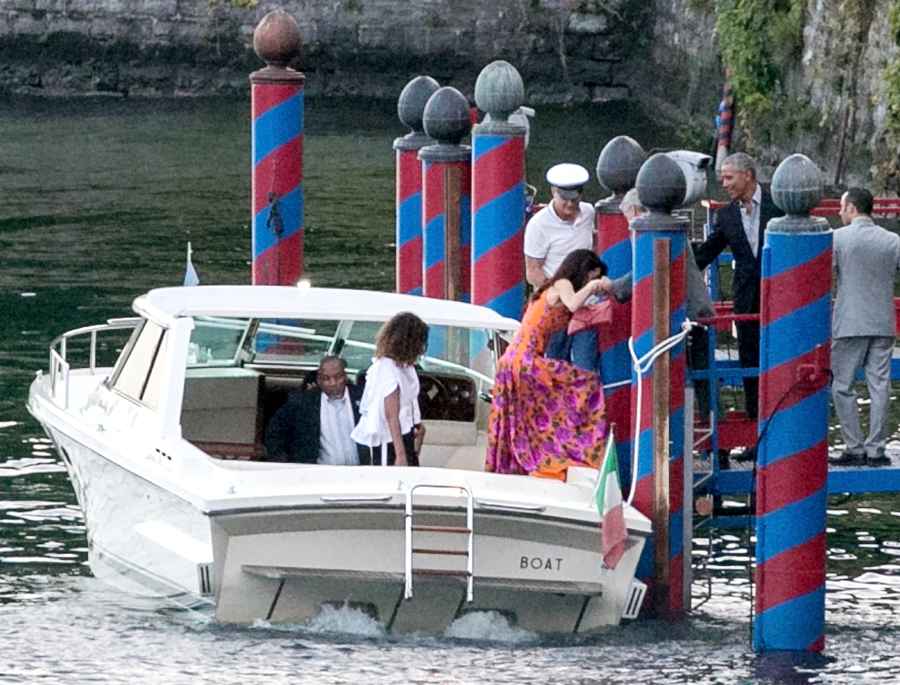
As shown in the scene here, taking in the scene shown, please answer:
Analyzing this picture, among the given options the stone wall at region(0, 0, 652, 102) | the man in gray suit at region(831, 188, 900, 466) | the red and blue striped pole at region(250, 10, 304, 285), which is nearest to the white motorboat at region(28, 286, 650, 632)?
the man in gray suit at region(831, 188, 900, 466)

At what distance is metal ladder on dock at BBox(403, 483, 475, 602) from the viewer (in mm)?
10883

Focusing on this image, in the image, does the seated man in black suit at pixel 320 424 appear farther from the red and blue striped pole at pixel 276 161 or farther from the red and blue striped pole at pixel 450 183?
the red and blue striped pole at pixel 276 161

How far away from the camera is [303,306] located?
12398mm

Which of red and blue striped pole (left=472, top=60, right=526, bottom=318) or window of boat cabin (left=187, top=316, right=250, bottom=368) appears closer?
window of boat cabin (left=187, top=316, right=250, bottom=368)

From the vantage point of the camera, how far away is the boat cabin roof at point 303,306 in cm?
1227

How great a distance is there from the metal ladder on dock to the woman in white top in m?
0.95

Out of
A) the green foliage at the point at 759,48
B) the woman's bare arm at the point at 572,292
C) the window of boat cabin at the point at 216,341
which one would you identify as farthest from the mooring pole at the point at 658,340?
the green foliage at the point at 759,48

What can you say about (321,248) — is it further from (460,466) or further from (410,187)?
(460,466)

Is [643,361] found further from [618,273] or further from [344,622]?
[344,622]

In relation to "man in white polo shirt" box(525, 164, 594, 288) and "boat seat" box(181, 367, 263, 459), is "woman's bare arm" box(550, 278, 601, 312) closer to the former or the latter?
"man in white polo shirt" box(525, 164, 594, 288)

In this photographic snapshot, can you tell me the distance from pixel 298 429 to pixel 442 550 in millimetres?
1530

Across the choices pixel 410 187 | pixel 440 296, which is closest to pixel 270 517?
pixel 440 296

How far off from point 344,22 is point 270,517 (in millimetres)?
29694

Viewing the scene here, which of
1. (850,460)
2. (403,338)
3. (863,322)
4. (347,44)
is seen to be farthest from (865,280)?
(347,44)
